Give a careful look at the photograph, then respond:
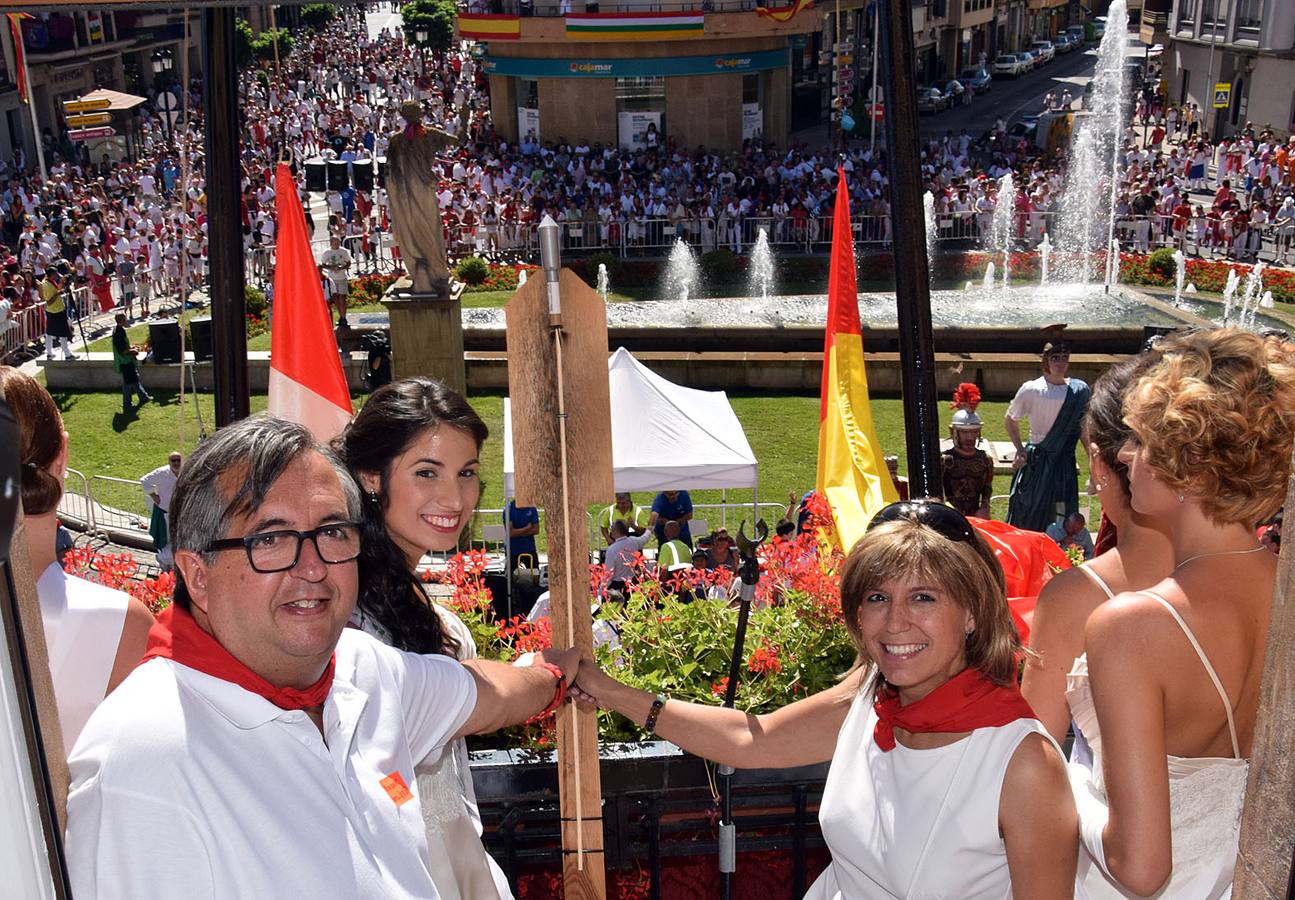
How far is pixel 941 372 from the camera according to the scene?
15188 mm

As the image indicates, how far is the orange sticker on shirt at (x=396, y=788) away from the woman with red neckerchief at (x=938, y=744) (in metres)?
0.90

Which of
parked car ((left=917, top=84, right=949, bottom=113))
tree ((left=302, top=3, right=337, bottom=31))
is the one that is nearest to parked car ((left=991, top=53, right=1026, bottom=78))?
parked car ((left=917, top=84, right=949, bottom=113))

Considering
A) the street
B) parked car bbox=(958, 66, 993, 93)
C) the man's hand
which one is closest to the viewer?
the man's hand

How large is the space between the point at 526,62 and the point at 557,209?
380 inches

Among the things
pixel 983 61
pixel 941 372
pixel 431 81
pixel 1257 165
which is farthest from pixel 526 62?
pixel 983 61

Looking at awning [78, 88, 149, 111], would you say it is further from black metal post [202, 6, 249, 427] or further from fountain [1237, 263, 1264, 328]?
black metal post [202, 6, 249, 427]

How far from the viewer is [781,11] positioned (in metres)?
33.5

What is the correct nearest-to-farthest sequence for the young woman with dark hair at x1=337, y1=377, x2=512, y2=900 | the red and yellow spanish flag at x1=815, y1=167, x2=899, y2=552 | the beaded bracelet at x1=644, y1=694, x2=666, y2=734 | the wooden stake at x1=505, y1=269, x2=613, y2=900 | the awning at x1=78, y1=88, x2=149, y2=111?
the young woman with dark hair at x1=337, y1=377, x2=512, y2=900 < the wooden stake at x1=505, y1=269, x2=613, y2=900 < the beaded bracelet at x1=644, y1=694, x2=666, y2=734 < the red and yellow spanish flag at x1=815, y1=167, x2=899, y2=552 < the awning at x1=78, y1=88, x2=149, y2=111

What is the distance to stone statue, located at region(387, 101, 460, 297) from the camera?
12328 millimetres

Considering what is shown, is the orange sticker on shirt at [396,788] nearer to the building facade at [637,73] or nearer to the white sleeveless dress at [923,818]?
the white sleeveless dress at [923,818]

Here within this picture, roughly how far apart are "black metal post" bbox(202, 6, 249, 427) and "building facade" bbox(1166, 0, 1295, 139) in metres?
32.2

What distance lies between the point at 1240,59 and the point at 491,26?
21.5 m

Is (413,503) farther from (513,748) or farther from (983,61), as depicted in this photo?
(983,61)

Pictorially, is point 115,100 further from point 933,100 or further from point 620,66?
point 933,100
